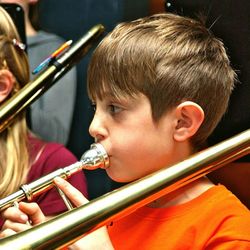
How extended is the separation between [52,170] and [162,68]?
0.49m

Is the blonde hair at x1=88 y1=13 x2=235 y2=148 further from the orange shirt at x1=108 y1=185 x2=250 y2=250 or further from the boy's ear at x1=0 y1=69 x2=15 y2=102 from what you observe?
the boy's ear at x1=0 y1=69 x2=15 y2=102

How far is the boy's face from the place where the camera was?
2.62ft

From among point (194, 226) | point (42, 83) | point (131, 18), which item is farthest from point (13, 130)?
point (194, 226)

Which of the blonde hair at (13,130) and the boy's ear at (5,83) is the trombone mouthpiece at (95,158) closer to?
the blonde hair at (13,130)

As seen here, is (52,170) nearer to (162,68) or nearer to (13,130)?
(13,130)

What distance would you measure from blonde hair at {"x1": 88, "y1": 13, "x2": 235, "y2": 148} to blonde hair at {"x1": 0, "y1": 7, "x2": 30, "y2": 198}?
400 millimetres

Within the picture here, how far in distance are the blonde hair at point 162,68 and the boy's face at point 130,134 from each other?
0.01 m

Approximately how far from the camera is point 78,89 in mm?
1578

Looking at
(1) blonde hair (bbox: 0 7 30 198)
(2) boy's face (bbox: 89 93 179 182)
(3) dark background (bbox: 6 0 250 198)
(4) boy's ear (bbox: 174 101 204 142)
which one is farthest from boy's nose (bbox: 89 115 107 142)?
(1) blonde hair (bbox: 0 7 30 198)

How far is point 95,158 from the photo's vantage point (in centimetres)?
77

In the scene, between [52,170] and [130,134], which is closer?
[130,134]

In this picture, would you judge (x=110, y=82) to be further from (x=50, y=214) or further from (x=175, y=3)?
(x=50, y=214)

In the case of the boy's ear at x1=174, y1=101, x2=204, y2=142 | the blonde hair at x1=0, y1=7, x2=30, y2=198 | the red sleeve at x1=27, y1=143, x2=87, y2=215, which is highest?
the boy's ear at x1=174, y1=101, x2=204, y2=142

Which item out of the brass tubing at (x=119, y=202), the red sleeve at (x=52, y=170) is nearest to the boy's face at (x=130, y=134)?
the brass tubing at (x=119, y=202)
